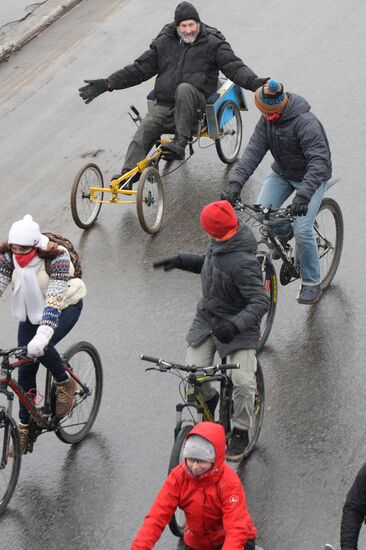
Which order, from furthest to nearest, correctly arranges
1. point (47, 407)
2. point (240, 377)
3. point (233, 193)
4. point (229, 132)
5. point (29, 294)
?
point (229, 132) → point (233, 193) → point (47, 407) → point (240, 377) → point (29, 294)

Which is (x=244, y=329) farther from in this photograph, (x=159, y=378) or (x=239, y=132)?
(x=239, y=132)

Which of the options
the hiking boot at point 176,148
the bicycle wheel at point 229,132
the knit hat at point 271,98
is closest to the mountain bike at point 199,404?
the knit hat at point 271,98

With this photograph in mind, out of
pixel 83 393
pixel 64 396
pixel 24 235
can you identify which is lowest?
pixel 83 393

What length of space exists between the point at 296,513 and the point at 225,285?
Result: 1.55m

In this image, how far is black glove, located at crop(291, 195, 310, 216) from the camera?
9773 mm

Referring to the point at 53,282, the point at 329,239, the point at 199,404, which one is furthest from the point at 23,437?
the point at 329,239

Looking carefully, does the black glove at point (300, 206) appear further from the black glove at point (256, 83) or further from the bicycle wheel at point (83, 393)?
the black glove at point (256, 83)

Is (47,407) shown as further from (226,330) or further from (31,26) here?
(31,26)

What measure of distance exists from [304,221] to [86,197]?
2659 mm

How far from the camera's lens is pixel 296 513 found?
27.1 ft

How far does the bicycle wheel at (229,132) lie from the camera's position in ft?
41.7

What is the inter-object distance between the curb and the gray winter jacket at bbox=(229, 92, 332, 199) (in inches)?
251

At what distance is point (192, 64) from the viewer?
12.3m

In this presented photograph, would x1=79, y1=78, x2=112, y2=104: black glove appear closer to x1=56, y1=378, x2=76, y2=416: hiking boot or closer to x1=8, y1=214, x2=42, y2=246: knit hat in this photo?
x1=56, y1=378, x2=76, y2=416: hiking boot
